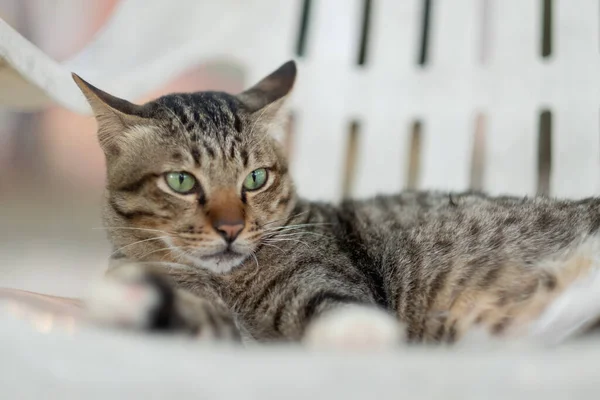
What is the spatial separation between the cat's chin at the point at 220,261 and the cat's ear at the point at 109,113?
0.30 metres

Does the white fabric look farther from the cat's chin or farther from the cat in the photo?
the cat's chin

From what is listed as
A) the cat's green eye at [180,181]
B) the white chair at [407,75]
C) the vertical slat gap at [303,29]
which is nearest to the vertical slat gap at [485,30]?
the white chair at [407,75]

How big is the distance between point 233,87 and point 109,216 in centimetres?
91

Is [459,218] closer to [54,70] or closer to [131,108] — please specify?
[131,108]

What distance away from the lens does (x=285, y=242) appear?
46.8 inches

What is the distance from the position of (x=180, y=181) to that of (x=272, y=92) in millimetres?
356

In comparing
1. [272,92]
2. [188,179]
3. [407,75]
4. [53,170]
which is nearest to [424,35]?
[407,75]

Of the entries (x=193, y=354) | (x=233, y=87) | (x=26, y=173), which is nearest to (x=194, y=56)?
(x=233, y=87)

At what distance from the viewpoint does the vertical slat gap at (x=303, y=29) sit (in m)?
2.01

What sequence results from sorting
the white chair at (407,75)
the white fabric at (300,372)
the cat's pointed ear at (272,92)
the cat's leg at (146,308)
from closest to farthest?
the white fabric at (300,372) < the cat's leg at (146,308) < the cat's pointed ear at (272,92) < the white chair at (407,75)

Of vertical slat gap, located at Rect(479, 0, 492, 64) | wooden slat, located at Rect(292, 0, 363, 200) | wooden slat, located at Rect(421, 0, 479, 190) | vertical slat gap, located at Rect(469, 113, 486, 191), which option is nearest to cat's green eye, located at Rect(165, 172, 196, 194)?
wooden slat, located at Rect(292, 0, 363, 200)

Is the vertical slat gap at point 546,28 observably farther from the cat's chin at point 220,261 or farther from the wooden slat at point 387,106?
the cat's chin at point 220,261

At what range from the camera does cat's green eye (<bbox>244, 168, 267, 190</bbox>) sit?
3.79 ft

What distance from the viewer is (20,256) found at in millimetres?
1816
